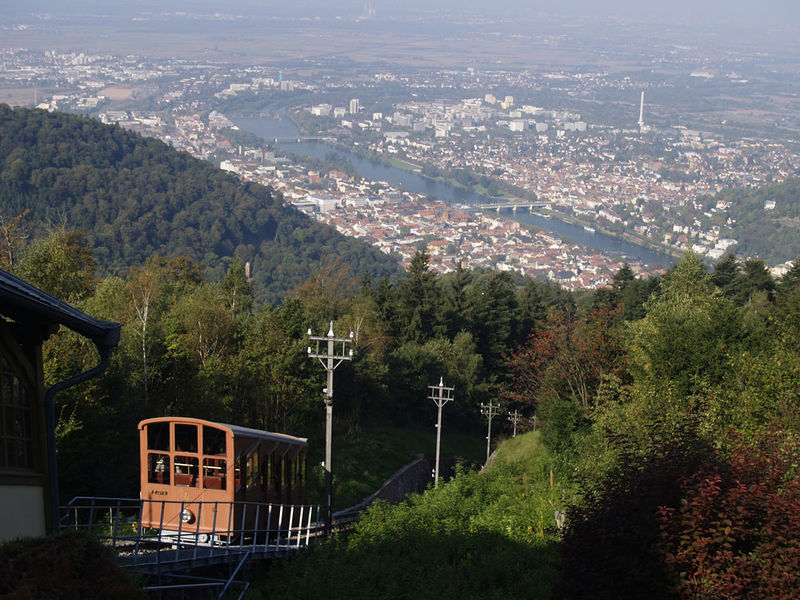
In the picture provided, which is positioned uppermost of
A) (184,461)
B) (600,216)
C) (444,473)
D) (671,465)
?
(671,465)

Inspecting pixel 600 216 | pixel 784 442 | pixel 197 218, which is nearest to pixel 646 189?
pixel 600 216

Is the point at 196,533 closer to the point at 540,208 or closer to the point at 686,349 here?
the point at 686,349

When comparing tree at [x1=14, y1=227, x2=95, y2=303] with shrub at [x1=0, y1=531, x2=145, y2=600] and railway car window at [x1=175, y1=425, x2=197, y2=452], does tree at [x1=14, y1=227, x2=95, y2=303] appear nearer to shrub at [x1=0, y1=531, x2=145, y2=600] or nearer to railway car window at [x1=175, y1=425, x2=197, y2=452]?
railway car window at [x1=175, y1=425, x2=197, y2=452]

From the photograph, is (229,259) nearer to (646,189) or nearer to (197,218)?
(197,218)

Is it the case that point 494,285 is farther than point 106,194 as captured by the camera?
No

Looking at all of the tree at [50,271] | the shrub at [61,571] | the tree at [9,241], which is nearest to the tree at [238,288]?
the tree at [9,241]

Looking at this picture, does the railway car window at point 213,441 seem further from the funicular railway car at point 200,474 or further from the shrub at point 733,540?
the shrub at point 733,540
